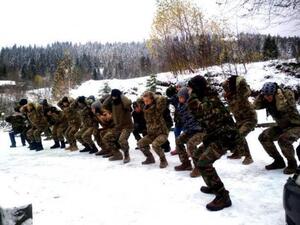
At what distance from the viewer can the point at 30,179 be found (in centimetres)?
849

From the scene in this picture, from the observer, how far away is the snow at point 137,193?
530 cm

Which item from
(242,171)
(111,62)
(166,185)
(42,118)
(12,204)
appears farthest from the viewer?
(111,62)

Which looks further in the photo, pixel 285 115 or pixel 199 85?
pixel 285 115

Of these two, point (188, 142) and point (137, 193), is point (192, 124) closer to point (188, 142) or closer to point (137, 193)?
point (188, 142)

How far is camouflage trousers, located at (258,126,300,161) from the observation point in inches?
267

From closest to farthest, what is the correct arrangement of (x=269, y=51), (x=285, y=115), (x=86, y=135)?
1. (x=285, y=115)
2. (x=86, y=135)
3. (x=269, y=51)

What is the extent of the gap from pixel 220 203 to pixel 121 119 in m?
4.83

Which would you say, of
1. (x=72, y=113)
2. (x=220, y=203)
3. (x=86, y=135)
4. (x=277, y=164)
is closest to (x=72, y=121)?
(x=72, y=113)

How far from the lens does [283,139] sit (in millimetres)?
6832

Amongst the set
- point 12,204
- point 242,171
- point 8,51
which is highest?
point 8,51

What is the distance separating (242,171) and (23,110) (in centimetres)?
906

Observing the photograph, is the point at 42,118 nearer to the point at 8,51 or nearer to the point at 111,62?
the point at 111,62

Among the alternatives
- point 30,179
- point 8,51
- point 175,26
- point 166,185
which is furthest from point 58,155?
point 8,51

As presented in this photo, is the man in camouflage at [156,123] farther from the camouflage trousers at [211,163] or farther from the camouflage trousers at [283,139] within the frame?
the camouflage trousers at [211,163]
